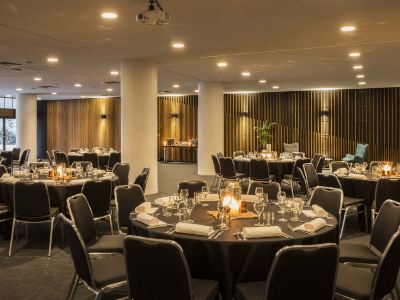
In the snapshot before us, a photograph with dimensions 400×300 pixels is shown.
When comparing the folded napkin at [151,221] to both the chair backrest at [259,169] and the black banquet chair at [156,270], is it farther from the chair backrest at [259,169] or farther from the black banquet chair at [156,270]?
the chair backrest at [259,169]

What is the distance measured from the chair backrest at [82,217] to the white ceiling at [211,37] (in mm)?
2675

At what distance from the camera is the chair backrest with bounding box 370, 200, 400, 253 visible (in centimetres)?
369

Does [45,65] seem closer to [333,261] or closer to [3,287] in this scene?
→ [3,287]

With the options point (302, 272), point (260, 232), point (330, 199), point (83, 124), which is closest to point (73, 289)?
point (260, 232)

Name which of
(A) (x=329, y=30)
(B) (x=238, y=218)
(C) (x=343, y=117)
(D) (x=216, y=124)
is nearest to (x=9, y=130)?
(D) (x=216, y=124)

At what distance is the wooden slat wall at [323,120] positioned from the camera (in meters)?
16.7

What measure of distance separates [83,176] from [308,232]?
4.33 meters

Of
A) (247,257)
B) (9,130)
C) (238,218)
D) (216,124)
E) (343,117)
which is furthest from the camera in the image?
(9,130)

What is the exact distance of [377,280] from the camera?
9.80 ft

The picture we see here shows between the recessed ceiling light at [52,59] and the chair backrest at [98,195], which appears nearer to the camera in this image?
the chair backrest at [98,195]

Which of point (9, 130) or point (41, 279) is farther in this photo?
point (9, 130)

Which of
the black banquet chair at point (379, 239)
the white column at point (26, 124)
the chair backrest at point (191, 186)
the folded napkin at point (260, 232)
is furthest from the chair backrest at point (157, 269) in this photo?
the white column at point (26, 124)

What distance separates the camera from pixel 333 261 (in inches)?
107

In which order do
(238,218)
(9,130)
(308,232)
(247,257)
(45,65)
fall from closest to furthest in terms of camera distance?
(247,257) < (308,232) < (238,218) < (45,65) < (9,130)
